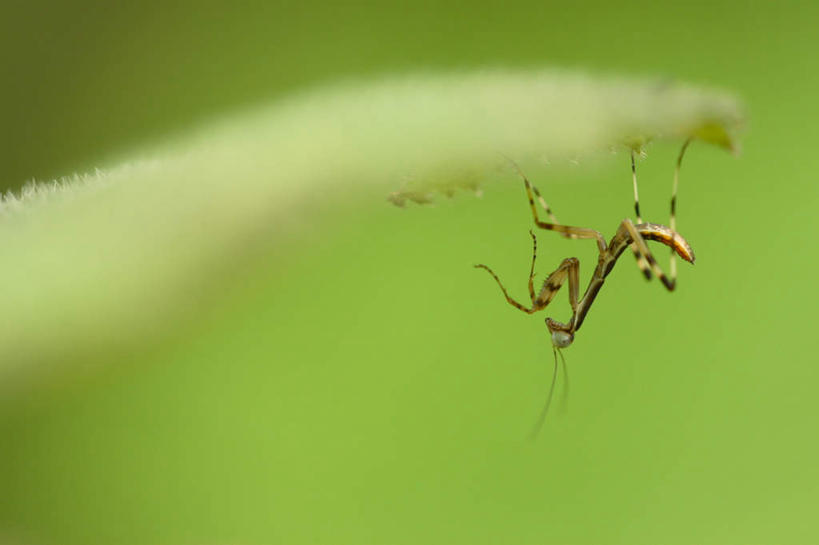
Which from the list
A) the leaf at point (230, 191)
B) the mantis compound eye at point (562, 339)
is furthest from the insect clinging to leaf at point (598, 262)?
the leaf at point (230, 191)

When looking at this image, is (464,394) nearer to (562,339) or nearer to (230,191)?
(562,339)

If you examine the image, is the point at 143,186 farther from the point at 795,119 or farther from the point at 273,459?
the point at 795,119

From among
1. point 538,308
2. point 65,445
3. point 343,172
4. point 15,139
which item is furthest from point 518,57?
point 343,172

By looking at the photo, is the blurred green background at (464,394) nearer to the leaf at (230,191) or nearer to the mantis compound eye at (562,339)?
the mantis compound eye at (562,339)

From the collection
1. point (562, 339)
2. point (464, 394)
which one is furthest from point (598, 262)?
point (464, 394)

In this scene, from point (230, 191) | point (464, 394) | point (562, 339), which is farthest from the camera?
point (562, 339)

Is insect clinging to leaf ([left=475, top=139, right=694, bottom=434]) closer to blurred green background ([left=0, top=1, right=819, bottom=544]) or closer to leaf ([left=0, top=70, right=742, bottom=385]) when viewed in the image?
blurred green background ([left=0, top=1, right=819, bottom=544])

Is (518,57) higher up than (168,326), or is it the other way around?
(518,57)

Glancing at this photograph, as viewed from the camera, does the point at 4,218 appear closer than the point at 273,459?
Yes
